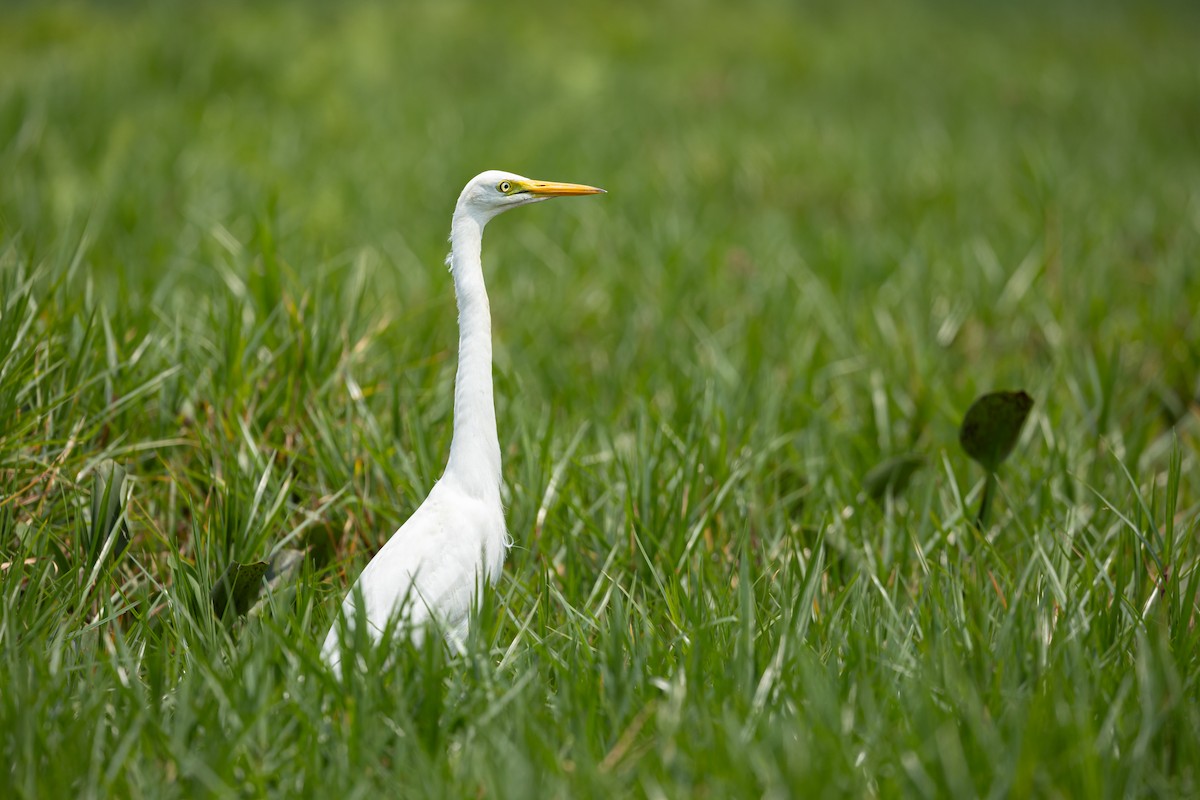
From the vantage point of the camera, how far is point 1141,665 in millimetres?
2023

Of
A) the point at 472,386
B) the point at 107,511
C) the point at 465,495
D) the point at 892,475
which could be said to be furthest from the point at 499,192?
the point at 892,475

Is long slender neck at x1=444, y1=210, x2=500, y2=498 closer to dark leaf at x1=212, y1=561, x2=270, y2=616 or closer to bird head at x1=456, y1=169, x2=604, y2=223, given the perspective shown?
bird head at x1=456, y1=169, x2=604, y2=223

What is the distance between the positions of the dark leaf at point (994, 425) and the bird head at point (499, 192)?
1.21 metres

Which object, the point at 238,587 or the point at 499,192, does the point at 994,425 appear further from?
the point at 238,587

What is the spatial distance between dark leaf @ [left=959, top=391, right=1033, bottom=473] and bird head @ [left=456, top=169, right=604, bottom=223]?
1.21 metres

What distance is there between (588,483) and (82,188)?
4.29m

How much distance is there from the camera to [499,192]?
2646 millimetres

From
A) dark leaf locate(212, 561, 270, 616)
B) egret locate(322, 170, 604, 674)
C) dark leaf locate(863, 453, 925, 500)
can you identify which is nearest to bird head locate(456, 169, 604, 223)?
egret locate(322, 170, 604, 674)

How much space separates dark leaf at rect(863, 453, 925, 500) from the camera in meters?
3.13

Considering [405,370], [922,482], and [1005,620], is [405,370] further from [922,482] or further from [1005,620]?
[1005,620]

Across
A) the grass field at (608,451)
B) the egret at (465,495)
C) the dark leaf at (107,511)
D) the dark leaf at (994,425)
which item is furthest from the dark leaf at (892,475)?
the dark leaf at (107,511)

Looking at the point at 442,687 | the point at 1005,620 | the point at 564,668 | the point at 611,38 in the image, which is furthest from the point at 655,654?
the point at 611,38

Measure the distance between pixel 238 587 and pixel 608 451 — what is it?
4.65ft

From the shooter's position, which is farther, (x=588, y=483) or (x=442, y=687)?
(x=588, y=483)
